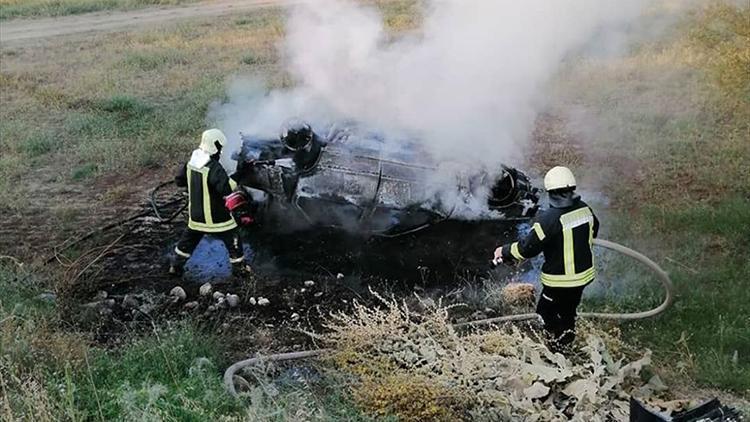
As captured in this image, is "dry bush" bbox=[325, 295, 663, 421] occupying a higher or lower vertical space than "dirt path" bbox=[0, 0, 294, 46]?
lower

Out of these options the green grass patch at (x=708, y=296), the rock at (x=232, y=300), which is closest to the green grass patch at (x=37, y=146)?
the rock at (x=232, y=300)

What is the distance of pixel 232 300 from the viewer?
6.98 m

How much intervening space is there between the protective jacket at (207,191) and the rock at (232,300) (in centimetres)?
74

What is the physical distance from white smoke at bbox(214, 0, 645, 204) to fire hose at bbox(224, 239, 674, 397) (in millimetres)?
2127

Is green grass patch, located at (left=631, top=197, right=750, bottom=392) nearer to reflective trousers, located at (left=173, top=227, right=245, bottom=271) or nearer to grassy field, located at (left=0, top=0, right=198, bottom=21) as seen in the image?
reflective trousers, located at (left=173, top=227, right=245, bottom=271)

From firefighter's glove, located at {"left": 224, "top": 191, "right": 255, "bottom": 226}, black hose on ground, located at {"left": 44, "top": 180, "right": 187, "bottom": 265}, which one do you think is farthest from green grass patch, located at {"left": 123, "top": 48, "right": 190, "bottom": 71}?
firefighter's glove, located at {"left": 224, "top": 191, "right": 255, "bottom": 226}

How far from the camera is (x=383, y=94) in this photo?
9.22 meters

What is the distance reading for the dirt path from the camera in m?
19.5

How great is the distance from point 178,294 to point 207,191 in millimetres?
1007

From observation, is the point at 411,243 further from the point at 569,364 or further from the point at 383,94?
the point at 569,364

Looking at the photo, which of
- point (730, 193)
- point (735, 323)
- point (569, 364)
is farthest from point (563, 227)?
point (730, 193)

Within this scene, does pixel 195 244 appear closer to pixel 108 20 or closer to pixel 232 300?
pixel 232 300

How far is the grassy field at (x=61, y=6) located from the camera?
71.3 feet

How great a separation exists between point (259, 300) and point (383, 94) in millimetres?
3350
